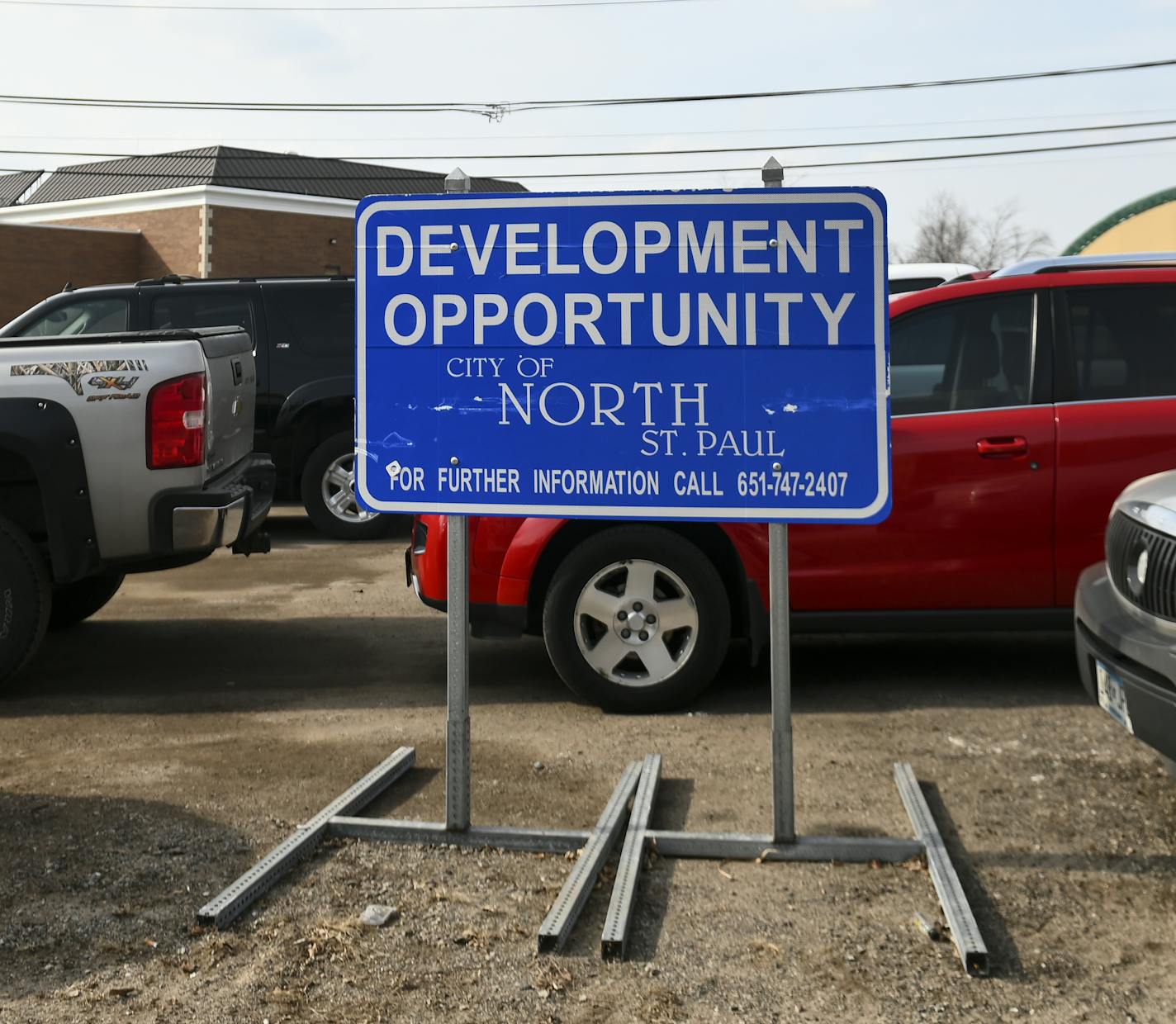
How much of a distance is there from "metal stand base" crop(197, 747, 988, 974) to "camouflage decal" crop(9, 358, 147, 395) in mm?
2584

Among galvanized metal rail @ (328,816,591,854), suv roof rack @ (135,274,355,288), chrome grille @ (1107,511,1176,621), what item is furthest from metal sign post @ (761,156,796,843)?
suv roof rack @ (135,274,355,288)

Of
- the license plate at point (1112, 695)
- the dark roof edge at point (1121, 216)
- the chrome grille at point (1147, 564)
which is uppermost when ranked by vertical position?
the dark roof edge at point (1121, 216)

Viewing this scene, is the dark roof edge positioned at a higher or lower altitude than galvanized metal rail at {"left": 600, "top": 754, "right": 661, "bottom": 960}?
higher

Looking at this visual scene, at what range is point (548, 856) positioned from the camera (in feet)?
14.0

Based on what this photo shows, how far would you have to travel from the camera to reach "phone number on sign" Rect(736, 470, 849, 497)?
4.10 m

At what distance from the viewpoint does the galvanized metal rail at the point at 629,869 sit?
3541mm

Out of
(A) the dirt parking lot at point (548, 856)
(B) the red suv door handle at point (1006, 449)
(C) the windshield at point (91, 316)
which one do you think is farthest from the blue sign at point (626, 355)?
Result: (C) the windshield at point (91, 316)

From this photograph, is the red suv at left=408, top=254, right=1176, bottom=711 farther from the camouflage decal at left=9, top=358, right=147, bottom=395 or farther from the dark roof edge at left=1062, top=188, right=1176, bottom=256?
the dark roof edge at left=1062, top=188, right=1176, bottom=256

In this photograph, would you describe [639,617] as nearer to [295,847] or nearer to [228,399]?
[295,847]

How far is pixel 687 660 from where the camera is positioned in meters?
5.90

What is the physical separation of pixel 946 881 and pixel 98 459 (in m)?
4.24

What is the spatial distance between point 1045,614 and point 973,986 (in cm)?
292

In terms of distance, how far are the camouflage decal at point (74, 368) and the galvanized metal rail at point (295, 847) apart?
2.33 metres

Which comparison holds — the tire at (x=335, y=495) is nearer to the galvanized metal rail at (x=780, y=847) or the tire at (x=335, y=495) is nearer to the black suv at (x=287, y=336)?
the black suv at (x=287, y=336)
